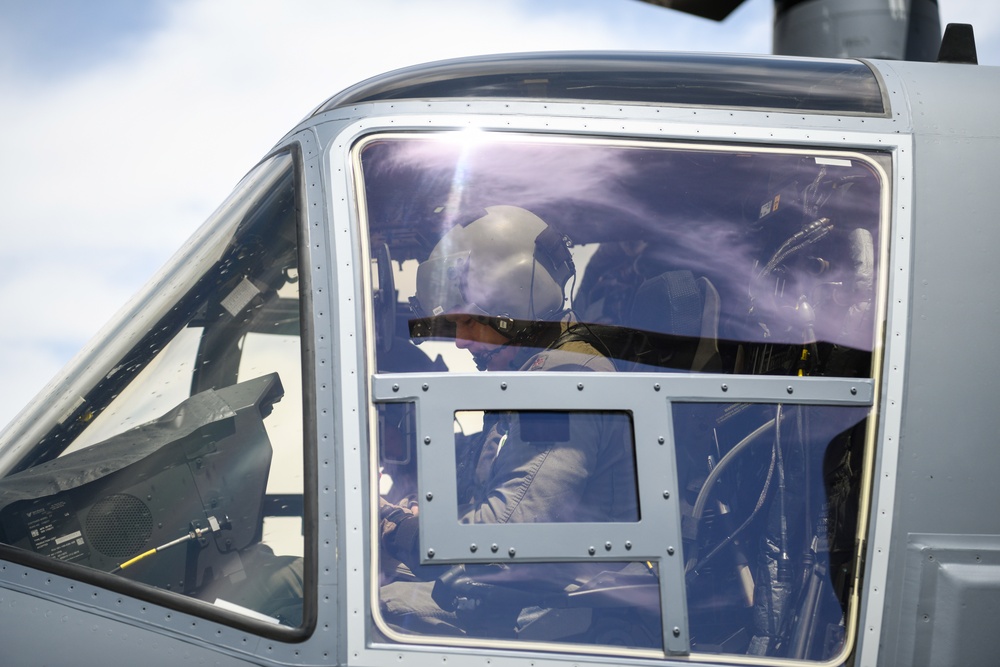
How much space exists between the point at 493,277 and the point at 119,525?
986mm

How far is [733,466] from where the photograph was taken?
1986mm

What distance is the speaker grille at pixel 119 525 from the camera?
187 centimetres

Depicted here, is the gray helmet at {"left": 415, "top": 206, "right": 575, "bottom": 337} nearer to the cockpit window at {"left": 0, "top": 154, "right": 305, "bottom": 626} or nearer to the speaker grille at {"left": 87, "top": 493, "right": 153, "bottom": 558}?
the cockpit window at {"left": 0, "top": 154, "right": 305, "bottom": 626}

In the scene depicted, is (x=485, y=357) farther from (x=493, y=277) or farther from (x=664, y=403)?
(x=664, y=403)

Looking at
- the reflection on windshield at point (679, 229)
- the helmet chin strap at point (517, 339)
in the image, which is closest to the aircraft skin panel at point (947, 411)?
the reflection on windshield at point (679, 229)

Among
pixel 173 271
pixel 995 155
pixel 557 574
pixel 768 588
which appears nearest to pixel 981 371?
pixel 995 155

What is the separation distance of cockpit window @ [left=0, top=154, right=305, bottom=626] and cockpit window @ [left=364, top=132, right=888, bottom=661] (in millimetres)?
210

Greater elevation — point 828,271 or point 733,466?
point 828,271

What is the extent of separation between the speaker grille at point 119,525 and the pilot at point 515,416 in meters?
0.52

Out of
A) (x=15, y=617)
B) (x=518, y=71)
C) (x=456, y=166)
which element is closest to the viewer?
(x=15, y=617)

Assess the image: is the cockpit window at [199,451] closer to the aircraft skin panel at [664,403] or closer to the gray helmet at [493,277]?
the aircraft skin panel at [664,403]

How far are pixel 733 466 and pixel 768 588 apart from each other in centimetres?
28

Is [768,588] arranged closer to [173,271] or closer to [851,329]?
[851,329]

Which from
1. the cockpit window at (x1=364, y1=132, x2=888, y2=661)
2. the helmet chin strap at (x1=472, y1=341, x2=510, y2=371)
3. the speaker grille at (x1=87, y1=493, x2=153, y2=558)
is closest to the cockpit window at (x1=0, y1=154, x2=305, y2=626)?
the speaker grille at (x1=87, y1=493, x2=153, y2=558)
